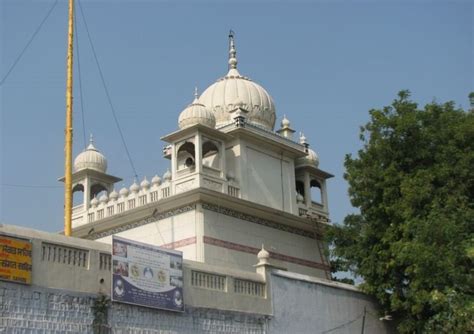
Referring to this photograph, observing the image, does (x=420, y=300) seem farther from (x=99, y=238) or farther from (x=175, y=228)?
(x=99, y=238)

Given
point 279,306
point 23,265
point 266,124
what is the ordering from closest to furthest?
1. point 23,265
2. point 279,306
3. point 266,124

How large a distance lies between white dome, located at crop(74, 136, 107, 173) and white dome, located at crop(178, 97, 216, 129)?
447 cm

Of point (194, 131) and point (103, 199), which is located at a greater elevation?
point (194, 131)

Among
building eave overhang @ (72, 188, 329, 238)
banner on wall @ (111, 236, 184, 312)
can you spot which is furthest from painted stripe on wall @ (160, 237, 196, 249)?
banner on wall @ (111, 236, 184, 312)

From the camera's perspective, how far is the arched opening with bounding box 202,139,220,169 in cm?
2253

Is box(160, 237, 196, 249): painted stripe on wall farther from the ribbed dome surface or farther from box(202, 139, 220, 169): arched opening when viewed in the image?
the ribbed dome surface

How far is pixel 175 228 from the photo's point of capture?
2123cm

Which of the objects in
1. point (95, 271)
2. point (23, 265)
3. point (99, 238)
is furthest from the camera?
point (99, 238)

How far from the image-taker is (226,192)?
21.6 m

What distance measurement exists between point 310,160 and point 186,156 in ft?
15.2

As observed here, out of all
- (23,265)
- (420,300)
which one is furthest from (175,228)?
(23,265)

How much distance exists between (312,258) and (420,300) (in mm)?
6432

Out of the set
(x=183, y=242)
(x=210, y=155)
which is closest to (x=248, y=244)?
(x=183, y=242)

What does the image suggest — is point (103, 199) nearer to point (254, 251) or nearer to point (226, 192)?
point (226, 192)
